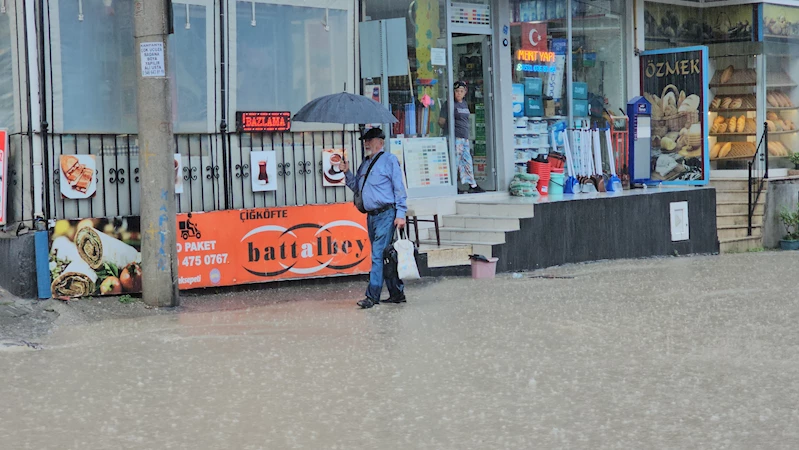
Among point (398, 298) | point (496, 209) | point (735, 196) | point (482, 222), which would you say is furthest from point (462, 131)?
point (735, 196)

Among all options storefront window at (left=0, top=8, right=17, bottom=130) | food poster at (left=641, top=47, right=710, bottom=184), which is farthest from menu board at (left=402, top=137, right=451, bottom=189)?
storefront window at (left=0, top=8, right=17, bottom=130)

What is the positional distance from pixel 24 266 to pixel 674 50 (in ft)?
43.1

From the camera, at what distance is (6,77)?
12.0 meters

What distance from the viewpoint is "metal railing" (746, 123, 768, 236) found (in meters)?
20.4

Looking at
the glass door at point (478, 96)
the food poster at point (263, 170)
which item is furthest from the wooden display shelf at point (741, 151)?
the food poster at point (263, 170)

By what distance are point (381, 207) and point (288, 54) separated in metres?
2.84

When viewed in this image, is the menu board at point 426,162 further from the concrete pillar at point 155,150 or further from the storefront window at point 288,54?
the concrete pillar at point 155,150

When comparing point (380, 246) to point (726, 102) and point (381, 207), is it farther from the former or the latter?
point (726, 102)

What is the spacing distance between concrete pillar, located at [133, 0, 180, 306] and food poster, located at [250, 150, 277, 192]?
176cm

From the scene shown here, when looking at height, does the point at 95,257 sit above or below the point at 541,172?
below

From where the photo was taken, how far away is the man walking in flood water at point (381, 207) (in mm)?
12195

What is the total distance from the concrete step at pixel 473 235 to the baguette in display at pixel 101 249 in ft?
17.3

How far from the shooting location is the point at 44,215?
1195cm

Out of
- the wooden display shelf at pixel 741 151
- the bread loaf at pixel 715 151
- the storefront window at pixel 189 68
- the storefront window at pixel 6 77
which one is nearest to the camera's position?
the storefront window at pixel 6 77
